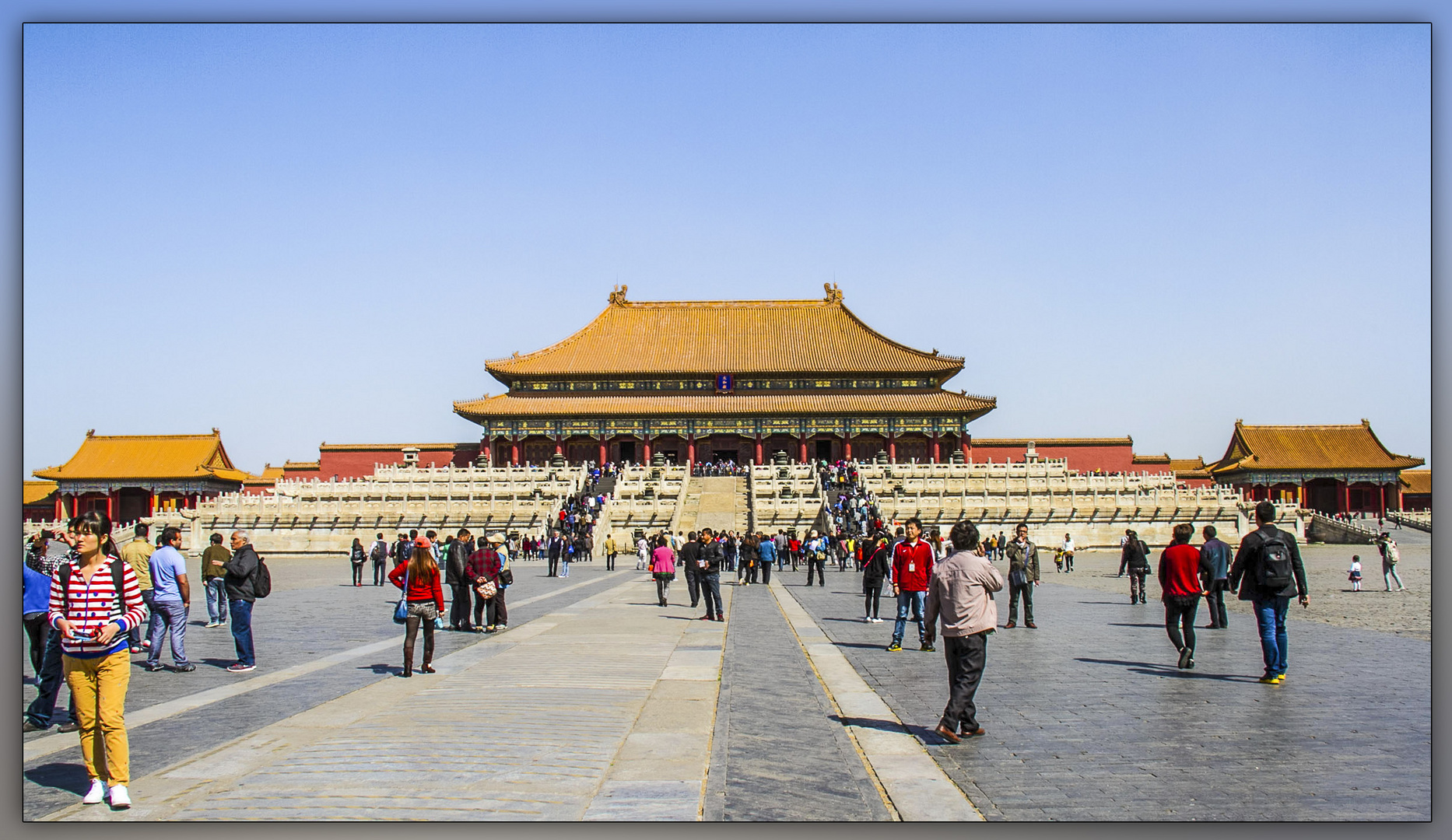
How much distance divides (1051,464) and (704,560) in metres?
31.9

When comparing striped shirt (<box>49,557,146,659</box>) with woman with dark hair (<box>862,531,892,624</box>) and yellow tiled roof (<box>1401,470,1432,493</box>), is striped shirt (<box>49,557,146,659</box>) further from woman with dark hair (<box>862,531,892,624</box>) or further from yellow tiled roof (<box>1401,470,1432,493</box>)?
yellow tiled roof (<box>1401,470,1432,493</box>)

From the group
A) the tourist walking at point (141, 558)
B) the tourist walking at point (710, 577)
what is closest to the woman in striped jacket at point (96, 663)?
the tourist walking at point (141, 558)

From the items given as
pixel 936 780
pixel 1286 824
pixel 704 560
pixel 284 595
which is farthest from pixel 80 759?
pixel 284 595

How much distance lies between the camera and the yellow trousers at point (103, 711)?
17.6 ft

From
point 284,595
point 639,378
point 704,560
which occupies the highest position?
point 639,378

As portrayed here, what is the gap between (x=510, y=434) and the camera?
190 ft

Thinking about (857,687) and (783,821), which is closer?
(783,821)

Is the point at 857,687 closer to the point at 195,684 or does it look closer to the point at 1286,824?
the point at 1286,824

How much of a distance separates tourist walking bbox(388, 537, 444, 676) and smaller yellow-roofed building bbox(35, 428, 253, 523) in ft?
159

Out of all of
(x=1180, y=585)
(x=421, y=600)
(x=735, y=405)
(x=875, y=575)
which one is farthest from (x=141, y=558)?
(x=735, y=405)

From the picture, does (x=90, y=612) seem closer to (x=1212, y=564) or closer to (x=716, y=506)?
(x=1212, y=564)

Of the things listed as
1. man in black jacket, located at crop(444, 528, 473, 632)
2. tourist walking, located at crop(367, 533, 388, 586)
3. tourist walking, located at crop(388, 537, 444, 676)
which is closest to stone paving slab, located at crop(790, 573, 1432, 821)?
tourist walking, located at crop(388, 537, 444, 676)

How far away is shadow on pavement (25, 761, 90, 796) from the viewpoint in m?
5.78

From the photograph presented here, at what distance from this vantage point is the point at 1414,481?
181 feet
